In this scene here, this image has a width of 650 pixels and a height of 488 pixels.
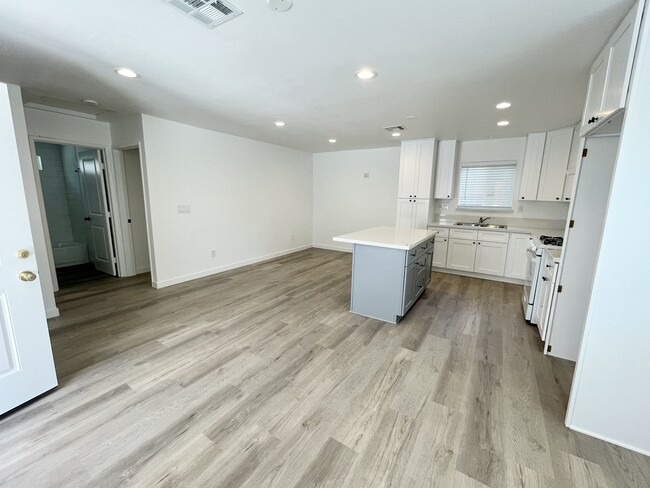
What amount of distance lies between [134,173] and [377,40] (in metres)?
4.52

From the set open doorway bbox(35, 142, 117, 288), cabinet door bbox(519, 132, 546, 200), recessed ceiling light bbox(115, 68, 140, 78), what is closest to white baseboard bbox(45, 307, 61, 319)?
open doorway bbox(35, 142, 117, 288)

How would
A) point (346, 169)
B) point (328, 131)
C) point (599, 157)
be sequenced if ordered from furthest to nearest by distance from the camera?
point (346, 169) < point (328, 131) < point (599, 157)

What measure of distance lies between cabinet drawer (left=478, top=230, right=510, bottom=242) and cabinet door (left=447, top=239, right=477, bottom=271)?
0.54 feet

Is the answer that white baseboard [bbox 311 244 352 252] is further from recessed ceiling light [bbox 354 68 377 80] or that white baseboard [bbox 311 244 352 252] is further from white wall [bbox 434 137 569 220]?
recessed ceiling light [bbox 354 68 377 80]

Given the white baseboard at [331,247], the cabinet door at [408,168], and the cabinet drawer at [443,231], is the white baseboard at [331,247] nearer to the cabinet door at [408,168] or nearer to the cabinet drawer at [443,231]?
the cabinet door at [408,168]

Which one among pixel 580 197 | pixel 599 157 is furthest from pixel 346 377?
pixel 599 157

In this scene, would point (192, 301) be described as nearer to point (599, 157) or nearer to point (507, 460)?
point (507, 460)

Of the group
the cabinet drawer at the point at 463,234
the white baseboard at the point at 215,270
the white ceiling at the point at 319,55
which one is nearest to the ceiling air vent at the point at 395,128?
the white ceiling at the point at 319,55

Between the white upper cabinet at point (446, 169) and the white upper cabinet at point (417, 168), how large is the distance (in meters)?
0.23

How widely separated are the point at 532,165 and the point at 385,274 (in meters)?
3.39

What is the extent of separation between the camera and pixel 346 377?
2178mm

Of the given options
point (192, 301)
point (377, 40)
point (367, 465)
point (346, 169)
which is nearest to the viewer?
point (367, 465)

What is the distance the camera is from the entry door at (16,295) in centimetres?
168

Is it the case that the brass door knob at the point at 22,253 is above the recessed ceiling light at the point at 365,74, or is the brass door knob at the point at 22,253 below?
below
